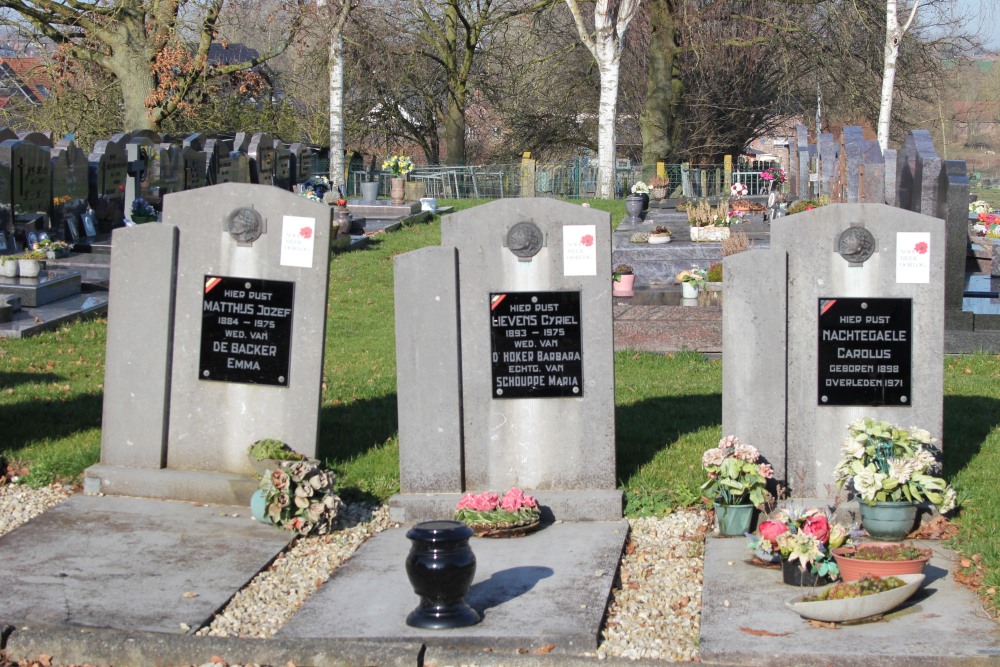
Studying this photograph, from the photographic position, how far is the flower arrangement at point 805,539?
568 centimetres

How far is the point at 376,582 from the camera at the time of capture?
5.95 m

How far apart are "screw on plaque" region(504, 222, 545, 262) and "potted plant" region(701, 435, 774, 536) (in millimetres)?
1559

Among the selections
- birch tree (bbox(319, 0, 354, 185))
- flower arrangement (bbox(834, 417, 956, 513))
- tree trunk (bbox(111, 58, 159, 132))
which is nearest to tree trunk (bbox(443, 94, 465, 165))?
birch tree (bbox(319, 0, 354, 185))

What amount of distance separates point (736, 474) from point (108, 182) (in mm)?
17327

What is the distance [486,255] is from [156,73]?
91.7 feet

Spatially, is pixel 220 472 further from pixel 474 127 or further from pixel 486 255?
pixel 474 127

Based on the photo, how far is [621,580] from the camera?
608cm

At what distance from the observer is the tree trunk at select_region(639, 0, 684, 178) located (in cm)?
3675

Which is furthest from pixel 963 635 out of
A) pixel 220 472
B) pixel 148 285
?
pixel 148 285

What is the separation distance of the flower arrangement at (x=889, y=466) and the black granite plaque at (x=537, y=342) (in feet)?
5.26

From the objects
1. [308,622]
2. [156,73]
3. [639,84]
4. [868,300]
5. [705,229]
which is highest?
[639,84]

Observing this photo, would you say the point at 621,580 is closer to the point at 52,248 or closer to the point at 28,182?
the point at 52,248

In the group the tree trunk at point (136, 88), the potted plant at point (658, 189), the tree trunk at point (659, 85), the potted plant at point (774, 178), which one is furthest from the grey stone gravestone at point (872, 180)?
the tree trunk at point (136, 88)

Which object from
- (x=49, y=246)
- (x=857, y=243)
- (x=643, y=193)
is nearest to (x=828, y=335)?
(x=857, y=243)
